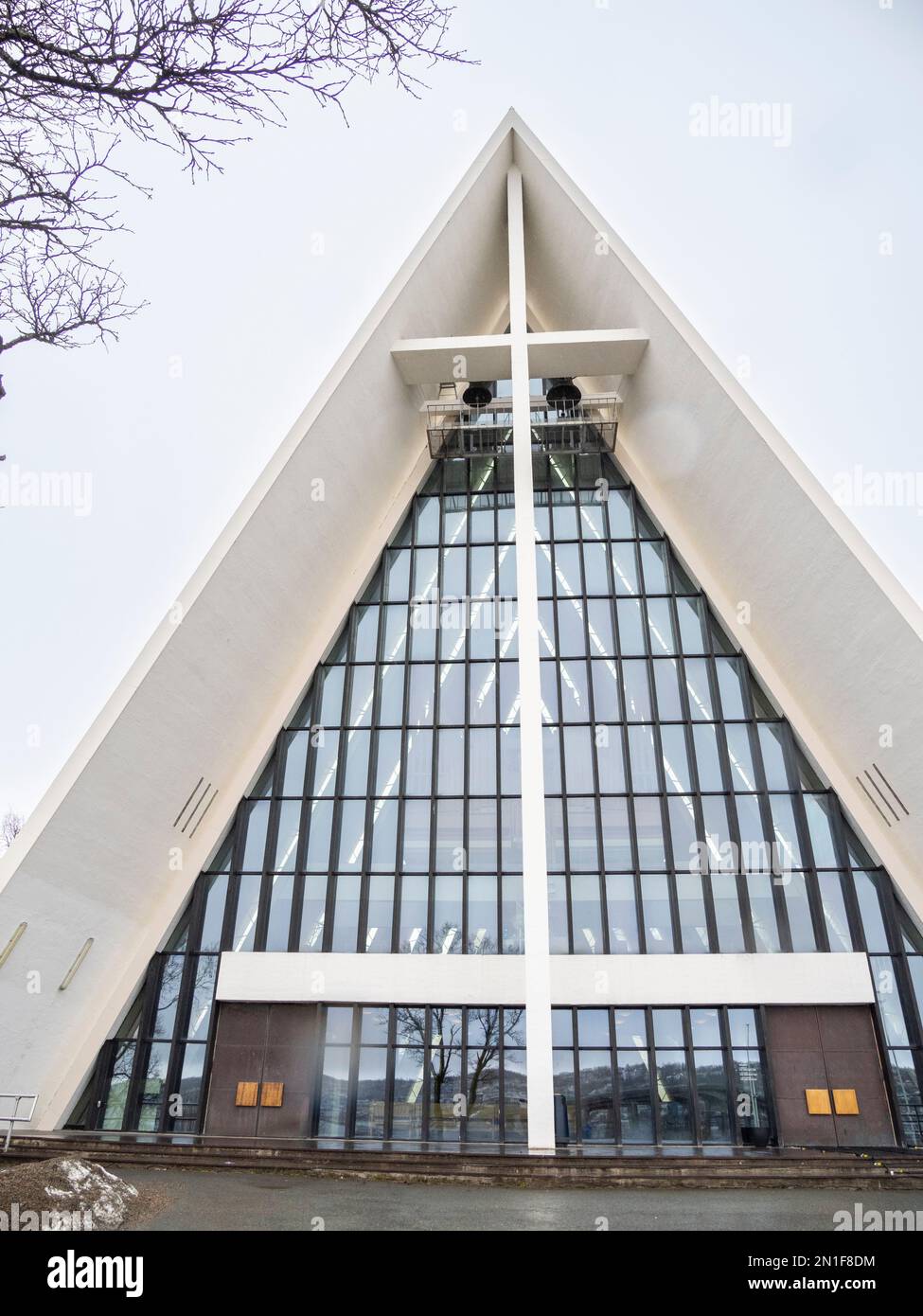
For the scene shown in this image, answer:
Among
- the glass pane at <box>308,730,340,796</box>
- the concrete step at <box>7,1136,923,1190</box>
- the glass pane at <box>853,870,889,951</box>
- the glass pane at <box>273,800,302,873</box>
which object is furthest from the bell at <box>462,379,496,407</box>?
the concrete step at <box>7,1136,923,1190</box>

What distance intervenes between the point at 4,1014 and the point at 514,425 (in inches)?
411

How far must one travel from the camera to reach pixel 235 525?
1136 cm

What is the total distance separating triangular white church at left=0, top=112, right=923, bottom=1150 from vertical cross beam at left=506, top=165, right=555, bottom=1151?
46 mm

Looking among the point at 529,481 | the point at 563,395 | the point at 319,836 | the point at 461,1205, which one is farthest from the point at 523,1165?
the point at 563,395

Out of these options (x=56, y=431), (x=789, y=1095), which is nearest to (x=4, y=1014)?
(x=56, y=431)

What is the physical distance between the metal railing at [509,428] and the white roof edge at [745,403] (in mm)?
2936

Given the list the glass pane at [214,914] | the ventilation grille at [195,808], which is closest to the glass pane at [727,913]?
the glass pane at [214,914]

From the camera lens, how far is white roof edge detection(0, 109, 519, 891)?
9.70 m

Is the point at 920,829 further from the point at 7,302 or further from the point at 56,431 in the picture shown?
the point at 56,431

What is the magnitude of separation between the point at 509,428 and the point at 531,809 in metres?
8.96

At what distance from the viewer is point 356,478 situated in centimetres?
1391

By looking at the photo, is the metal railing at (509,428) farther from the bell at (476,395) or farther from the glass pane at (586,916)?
the glass pane at (586,916)

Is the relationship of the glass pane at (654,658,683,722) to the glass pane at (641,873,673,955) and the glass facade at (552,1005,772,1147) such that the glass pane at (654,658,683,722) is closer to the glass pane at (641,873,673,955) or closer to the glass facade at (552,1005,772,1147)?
the glass pane at (641,873,673,955)

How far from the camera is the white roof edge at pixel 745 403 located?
10484mm
